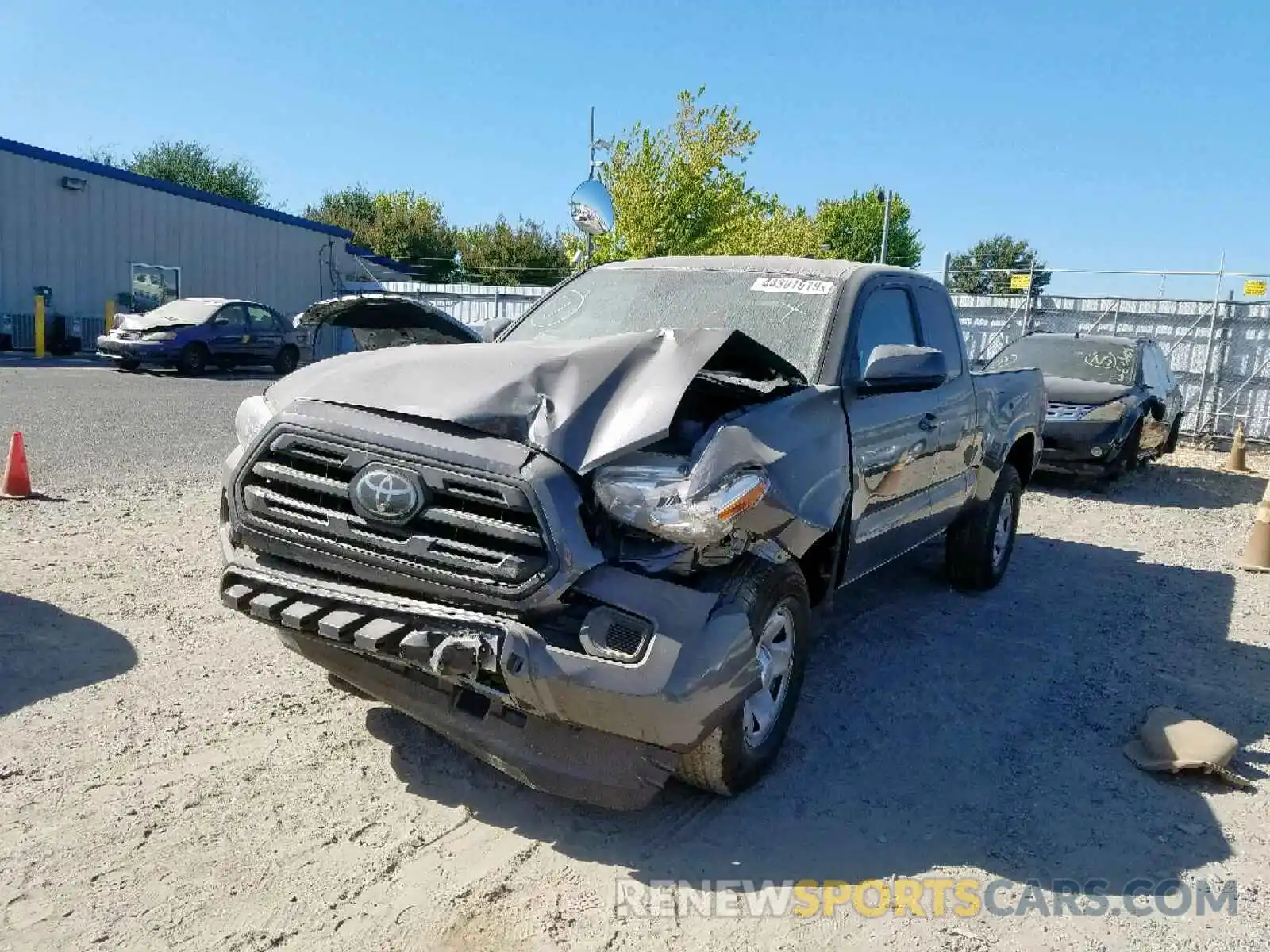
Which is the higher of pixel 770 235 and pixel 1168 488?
pixel 770 235

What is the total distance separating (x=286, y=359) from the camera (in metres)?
21.3

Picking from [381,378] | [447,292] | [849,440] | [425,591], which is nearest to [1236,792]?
[849,440]

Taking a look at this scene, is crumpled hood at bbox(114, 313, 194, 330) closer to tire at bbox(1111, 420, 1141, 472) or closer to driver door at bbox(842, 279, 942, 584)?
tire at bbox(1111, 420, 1141, 472)

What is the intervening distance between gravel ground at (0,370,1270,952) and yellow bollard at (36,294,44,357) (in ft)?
62.3

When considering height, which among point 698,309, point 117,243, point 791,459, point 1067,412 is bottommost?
point 1067,412

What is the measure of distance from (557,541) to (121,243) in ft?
86.0

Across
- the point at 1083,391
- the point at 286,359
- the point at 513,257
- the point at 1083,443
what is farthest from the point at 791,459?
the point at 513,257

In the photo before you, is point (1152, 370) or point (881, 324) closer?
point (881, 324)

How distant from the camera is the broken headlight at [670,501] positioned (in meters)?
2.95

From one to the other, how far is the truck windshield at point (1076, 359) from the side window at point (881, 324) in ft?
23.0

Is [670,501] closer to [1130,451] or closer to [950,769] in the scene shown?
[950,769]

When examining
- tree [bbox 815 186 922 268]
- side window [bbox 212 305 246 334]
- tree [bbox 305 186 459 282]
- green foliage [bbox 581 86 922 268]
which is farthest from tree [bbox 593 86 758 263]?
tree [bbox 815 186 922 268]

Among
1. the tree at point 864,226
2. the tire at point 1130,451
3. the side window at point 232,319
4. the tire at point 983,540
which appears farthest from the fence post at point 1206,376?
the tree at point 864,226

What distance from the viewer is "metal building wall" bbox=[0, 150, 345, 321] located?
22.8m
